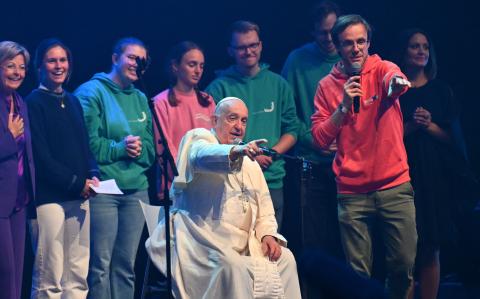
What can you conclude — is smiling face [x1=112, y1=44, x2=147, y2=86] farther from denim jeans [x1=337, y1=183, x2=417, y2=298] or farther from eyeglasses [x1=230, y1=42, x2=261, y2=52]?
denim jeans [x1=337, y1=183, x2=417, y2=298]

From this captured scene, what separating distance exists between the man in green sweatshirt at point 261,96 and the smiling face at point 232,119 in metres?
1.00

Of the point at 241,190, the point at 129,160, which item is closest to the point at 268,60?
the point at 129,160

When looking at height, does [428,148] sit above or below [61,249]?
above

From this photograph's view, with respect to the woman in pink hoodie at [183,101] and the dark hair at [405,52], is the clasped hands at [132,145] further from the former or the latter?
the dark hair at [405,52]

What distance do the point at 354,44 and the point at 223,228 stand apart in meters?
1.43

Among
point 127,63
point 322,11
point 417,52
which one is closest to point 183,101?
point 127,63

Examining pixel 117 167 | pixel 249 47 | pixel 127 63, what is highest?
pixel 249 47

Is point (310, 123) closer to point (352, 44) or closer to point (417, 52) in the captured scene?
point (417, 52)

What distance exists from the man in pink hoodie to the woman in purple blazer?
6.23 feet

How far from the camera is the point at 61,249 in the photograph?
5.17 meters

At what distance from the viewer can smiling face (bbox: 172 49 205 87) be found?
19.4 feet

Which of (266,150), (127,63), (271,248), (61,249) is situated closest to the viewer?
(266,150)

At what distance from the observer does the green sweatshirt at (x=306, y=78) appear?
6090 millimetres

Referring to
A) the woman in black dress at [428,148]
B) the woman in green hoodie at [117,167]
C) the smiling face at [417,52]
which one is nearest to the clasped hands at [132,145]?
the woman in green hoodie at [117,167]
